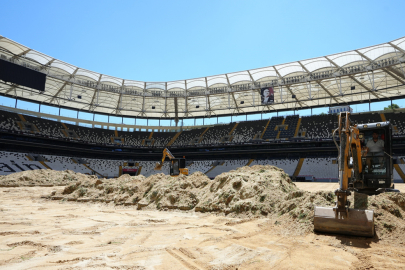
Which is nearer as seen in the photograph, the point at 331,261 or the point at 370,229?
the point at 331,261

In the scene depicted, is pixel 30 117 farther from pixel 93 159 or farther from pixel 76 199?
pixel 76 199

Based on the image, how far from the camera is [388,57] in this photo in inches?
1259

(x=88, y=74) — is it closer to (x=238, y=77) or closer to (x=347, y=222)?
(x=238, y=77)

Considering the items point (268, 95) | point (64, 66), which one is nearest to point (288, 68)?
point (268, 95)

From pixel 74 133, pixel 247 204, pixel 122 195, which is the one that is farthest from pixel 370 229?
pixel 74 133

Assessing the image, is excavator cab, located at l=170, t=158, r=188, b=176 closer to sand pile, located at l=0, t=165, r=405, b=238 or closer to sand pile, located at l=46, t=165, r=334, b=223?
sand pile, located at l=0, t=165, r=405, b=238

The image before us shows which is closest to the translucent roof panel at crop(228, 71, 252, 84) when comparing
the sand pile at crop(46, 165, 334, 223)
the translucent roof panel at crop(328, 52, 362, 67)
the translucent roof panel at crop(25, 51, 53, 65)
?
the translucent roof panel at crop(328, 52, 362, 67)

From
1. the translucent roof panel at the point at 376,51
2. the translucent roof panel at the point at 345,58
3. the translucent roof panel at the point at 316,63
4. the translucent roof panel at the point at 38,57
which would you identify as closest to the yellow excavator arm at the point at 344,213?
the translucent roof panel at the point at 376,51

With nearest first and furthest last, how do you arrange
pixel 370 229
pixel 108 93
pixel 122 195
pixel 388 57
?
pixel 370 229, pixel 122 195, pixel 388 57, pixel 108 93

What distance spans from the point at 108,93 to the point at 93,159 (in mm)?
13213

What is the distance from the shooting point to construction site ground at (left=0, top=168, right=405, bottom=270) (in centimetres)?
519

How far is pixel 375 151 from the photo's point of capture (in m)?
9.85

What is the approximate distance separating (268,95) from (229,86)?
6745 mm

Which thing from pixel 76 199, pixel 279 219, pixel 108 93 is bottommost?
pixel 76 199
